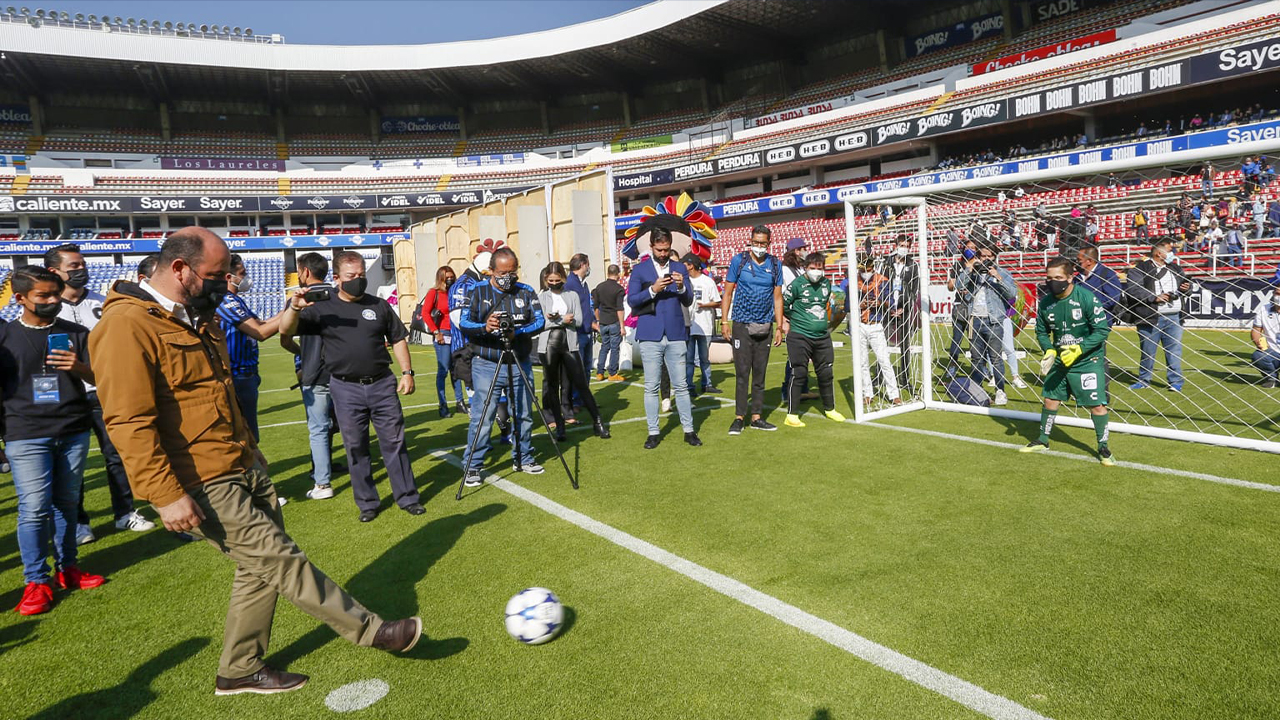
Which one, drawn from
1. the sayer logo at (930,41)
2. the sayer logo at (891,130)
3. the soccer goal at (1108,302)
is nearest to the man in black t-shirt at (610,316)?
the soccer goal at (1108,302)

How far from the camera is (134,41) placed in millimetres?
35562

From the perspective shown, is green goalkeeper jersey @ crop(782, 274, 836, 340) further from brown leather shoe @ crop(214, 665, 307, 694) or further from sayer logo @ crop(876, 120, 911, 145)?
sayer logo @ crop(876, 120, 911, 145)

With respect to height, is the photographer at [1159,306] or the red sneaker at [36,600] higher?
the photographer at [1159,306]

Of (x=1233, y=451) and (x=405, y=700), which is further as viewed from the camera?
(x=1233, y=451)

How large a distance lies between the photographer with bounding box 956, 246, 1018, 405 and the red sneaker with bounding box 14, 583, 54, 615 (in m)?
8.94

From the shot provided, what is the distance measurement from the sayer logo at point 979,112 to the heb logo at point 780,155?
7.75 metres

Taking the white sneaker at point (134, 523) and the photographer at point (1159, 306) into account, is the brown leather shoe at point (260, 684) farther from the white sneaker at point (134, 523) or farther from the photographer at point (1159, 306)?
the photographer at point (1159, 306)

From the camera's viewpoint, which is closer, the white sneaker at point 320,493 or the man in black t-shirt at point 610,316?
the white sneaker at point 320,493

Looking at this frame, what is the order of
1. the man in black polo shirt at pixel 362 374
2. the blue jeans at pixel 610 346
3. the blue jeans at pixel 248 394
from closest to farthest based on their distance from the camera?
the man in black polo shirt at pixel 362 374, the blue jeans at pixel 248 394, the blue jeans at pixel 610 346

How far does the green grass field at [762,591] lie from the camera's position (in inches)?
108

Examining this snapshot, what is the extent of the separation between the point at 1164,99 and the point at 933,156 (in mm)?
7855

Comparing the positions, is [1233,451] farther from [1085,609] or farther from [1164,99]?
[1164,99]

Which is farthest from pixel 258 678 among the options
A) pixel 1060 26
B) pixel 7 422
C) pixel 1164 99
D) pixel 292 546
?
pixel 1060 26

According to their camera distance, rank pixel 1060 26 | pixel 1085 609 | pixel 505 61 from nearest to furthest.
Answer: pixel 1085 609
pixel 1060 26
pixel 505 61
